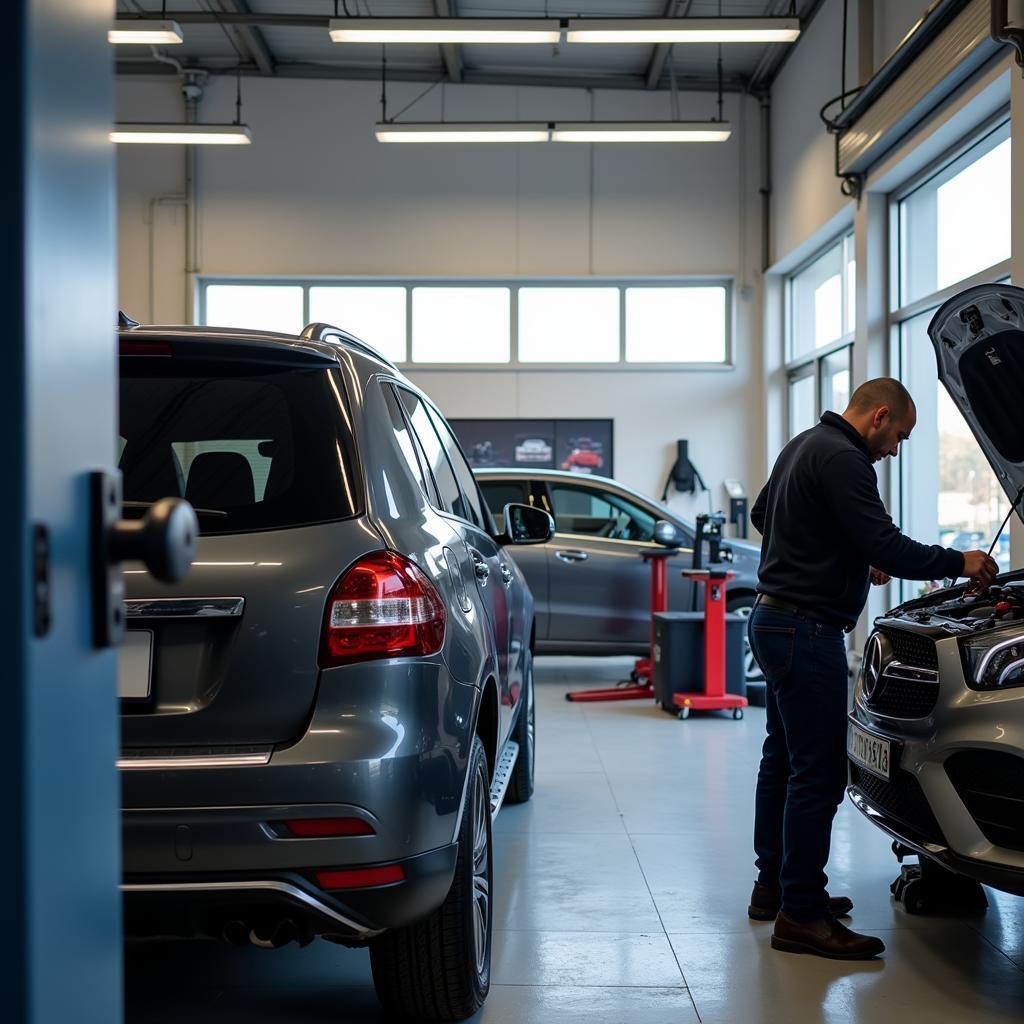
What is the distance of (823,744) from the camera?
3.35 m

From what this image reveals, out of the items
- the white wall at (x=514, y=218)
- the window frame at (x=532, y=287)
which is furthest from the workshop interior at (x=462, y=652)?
the window frame at (x=532, y=287)

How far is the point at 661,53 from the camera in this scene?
42.8ft

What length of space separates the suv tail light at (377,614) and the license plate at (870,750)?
1398 millimetres

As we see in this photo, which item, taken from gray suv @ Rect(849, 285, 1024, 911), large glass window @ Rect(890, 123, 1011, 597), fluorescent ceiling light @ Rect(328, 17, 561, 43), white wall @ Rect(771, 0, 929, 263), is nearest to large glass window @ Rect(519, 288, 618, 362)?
white wall @ Rect(771, 0, 929, 263)

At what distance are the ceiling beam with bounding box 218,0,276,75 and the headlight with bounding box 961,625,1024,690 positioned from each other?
11.2 meters

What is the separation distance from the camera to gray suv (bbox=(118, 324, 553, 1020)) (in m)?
2.22

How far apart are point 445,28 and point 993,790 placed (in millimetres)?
7714

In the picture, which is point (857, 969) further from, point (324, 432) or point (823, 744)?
point (324, 432)

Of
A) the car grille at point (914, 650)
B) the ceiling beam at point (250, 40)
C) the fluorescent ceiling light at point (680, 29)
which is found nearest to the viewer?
the car grille at point (914, 650)

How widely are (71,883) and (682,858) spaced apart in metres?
3.62

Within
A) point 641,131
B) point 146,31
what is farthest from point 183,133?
point 641,131

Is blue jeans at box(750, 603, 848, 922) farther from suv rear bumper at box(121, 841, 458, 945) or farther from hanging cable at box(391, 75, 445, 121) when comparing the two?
hanging cable at box(391, 75, 445, 121)

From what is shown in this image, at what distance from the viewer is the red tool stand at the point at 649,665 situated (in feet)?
27.2

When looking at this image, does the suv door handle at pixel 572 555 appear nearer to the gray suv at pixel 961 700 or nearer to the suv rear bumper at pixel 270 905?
the gray suv at pixel 961 700
